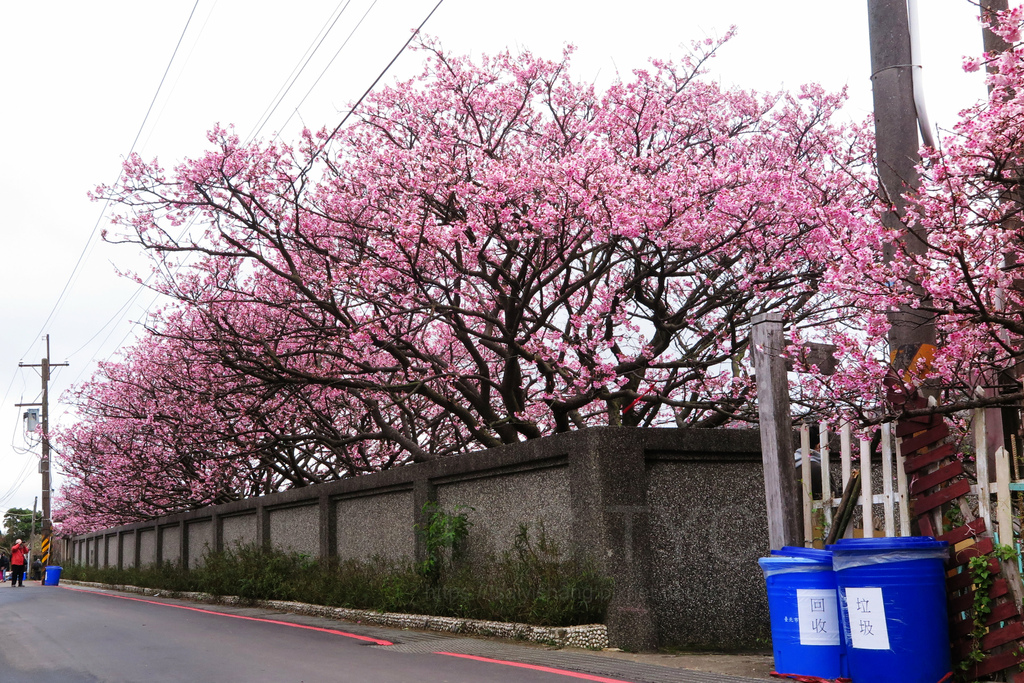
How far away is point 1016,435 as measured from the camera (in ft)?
24.0

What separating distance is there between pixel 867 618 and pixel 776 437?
2.11 meters

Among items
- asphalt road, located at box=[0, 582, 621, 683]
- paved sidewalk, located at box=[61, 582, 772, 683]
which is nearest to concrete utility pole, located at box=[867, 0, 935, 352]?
paved sidewalk, located at box=[61, 582, 772, 683]

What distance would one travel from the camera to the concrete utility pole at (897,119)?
7.17 meters

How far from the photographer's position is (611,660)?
28.4 feet

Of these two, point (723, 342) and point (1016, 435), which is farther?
point (723, 342)

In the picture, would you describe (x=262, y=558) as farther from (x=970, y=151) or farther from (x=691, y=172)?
(x=970, y=151)

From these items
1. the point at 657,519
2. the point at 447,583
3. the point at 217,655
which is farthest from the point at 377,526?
the point at 657,519

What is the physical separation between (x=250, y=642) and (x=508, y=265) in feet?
19.2

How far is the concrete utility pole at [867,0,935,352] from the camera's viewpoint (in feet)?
23.5

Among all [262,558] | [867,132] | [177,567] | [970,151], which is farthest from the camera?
[177,567]

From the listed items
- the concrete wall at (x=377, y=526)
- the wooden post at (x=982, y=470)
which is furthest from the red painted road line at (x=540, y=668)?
the concrete wall at (x=377, y=526)

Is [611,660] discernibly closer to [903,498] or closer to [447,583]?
[903,498]

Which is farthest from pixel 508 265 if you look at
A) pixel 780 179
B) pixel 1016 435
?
pixel 1016 435

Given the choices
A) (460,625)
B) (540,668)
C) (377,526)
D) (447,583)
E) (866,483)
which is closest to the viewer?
(866,483)
